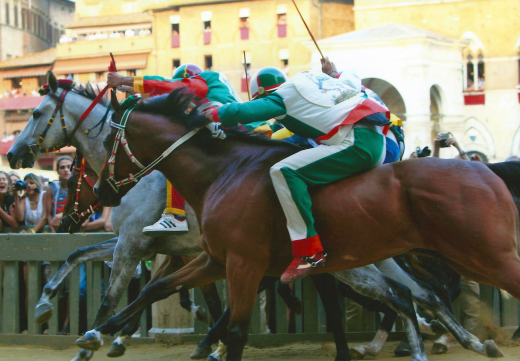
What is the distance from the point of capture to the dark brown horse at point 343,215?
4.24m

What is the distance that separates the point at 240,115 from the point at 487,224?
1.80 metres

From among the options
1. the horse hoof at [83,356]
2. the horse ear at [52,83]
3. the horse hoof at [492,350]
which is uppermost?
the horse ear at [52,83]

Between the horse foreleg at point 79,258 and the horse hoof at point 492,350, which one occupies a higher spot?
the horse foreleg at point 79,258

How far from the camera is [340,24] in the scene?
42.9 meters

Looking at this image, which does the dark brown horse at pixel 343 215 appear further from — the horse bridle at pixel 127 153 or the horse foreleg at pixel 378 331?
the horse foreleg at pixel 378 331

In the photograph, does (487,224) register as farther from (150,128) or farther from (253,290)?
(150,128)

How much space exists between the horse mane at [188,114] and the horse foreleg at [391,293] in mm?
1374

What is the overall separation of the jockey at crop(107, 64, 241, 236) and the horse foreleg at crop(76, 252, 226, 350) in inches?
35.8

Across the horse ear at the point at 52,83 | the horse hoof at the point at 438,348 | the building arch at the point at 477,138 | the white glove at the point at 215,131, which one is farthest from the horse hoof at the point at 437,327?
the building arch at the point at 477,138

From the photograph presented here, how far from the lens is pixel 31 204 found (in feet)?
28.4

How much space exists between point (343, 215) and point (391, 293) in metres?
1.35

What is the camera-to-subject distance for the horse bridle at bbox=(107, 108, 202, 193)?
5.00m

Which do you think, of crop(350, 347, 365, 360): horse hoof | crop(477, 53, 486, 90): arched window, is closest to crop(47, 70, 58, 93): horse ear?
crop(350, 347, 365, 360): horse hoof

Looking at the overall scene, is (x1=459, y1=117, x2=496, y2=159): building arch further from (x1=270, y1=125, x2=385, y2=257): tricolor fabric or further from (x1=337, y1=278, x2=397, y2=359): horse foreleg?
(x1=270, y1=125, x2=385, y2=257): tricolor fabric
